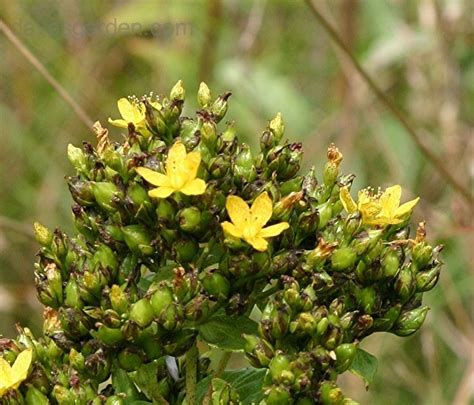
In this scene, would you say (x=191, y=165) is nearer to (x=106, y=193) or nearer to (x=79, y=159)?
(x=106, y=193)

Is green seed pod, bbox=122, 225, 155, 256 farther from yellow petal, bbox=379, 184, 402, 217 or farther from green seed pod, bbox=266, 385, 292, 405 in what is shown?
yellow petal, bbox=379, 184, 402, 217

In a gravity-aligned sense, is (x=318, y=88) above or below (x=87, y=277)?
above

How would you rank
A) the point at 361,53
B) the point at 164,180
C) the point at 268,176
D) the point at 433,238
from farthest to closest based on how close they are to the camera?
the point at 361,53, the point at 433,238, the point at 268,176, the point at 164,180

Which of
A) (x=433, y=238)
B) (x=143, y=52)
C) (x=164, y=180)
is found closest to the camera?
(x=164, y=180)

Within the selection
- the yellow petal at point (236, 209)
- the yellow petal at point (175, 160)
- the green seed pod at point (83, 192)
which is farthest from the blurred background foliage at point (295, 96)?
the yellow petal at point (236, 209)

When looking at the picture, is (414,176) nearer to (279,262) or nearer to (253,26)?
(253,26)

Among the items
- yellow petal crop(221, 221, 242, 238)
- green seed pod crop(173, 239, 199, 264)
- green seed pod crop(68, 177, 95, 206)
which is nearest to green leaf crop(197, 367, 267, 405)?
green seed pod crop(173, 239, 199, 264)

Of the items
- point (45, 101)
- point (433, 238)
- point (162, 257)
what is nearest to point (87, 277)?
point (162, 257)
